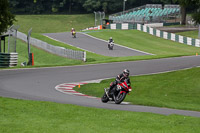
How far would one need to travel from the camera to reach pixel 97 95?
20.3 m

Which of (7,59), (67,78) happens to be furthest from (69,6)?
(67,78)

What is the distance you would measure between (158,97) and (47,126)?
957 centimetres

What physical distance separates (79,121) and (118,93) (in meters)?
5.52

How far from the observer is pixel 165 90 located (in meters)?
21.1

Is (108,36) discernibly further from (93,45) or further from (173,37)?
(173,37)

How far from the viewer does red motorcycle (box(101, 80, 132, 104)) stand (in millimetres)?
16688

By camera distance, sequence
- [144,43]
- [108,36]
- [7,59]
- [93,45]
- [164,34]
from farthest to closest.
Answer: [164,34] < [108,36] < [144,43] < [93,45] < [7,59]

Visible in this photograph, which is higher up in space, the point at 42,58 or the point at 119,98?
the point at 119,98

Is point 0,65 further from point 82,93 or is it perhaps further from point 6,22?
point 82,93

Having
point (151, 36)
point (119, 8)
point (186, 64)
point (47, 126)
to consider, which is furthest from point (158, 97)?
point (119, 8)

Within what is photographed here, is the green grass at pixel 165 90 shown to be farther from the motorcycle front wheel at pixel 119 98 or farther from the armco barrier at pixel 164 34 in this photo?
the armco barrier at pixel 164 34

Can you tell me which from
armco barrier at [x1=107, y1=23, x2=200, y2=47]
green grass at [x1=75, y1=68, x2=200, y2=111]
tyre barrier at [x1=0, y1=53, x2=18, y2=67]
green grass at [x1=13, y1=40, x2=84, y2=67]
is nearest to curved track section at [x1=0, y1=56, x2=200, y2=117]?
green grass at [x1=75, y1=68, x2=200, y2=111]

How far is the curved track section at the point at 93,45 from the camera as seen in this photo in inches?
1781

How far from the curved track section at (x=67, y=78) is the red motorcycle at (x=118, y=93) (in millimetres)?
387
